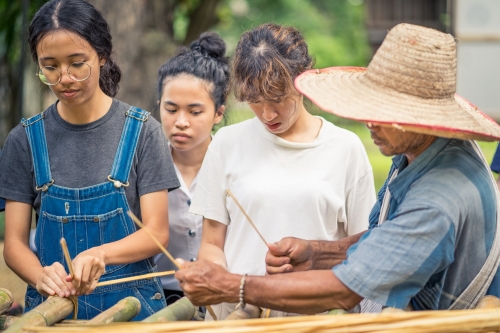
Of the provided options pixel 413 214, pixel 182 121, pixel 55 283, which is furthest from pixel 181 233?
pixel 413 214

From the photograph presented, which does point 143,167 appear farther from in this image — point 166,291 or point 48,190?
point 166,291

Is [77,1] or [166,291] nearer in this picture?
[77,1]

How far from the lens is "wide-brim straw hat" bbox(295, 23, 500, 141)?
83.4 inches

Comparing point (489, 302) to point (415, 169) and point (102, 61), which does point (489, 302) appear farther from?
point (102, 61)

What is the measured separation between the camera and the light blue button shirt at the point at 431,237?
204 cm

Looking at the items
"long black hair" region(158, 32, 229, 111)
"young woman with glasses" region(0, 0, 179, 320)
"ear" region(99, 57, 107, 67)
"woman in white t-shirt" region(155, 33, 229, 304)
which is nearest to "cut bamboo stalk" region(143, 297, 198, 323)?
"young woman with glasses" region(0, 0, 179, 320)

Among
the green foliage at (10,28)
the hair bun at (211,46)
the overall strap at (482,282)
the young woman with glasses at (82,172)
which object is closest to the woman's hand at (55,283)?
the young woman with glasses at (82,172)

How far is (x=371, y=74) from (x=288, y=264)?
69cm

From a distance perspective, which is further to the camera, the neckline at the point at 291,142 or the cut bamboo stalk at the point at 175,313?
the neckline at the point at 291,142

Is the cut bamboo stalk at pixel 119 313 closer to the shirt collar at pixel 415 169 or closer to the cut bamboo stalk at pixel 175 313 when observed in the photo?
the cut bamboo stalk at pixel 175 313

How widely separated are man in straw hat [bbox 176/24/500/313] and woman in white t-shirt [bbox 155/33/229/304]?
111cm

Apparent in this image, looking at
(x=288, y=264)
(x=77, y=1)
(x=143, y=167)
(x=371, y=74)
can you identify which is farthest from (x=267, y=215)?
(x=77, y=1)

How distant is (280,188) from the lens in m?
2.74

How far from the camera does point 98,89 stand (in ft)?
9.25
